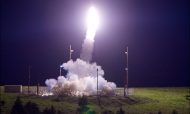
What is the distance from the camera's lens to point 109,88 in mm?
90062

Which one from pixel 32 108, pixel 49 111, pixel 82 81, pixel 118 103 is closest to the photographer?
pixel 49 111

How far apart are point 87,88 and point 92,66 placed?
18.8 ft

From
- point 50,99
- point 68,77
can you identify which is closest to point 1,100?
point 50,99

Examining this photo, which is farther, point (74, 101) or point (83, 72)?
point (83, 72)

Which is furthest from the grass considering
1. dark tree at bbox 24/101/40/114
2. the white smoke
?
the white smoke

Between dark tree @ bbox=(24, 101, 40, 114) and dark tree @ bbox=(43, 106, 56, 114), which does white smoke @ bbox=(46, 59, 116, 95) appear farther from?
dark tree @ bbox=(43, 106, 56, 114)

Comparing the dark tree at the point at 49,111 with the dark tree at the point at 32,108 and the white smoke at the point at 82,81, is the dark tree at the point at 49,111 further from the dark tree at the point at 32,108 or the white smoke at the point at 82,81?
the white smoke at the point at 82,81

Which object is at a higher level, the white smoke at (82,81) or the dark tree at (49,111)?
the white smoke at (82,81)

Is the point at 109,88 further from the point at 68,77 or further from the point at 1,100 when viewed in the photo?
the point at 1,100

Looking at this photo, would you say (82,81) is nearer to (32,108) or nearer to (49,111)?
(32,108)

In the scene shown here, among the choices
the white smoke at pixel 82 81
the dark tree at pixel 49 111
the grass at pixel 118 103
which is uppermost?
the white smoke at pixel 82 81

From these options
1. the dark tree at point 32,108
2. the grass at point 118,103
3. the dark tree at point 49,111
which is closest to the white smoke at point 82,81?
the grass at point 118,103

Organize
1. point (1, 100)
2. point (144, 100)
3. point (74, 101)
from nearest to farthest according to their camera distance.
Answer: point (1, 100)
point (74, 101)
point (144, 100)

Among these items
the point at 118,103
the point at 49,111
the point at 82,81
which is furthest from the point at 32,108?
the point at 82,81
